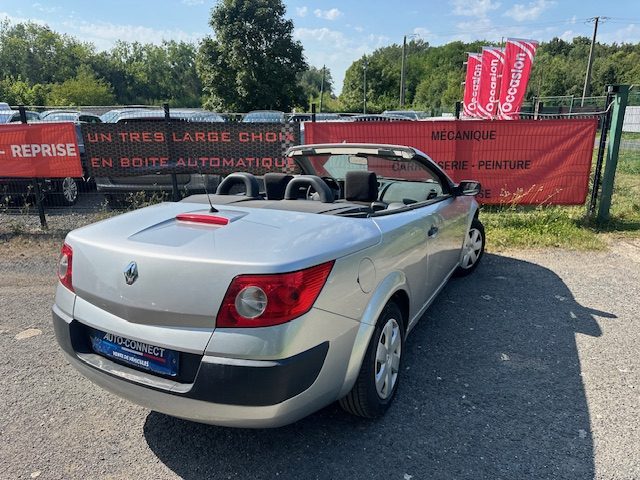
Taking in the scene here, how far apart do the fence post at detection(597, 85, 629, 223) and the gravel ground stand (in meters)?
3.55

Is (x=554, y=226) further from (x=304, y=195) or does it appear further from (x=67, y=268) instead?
(x=67, y=268)

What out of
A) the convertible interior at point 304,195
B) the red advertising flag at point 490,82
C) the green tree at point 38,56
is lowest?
the convertible interior at point 304,195

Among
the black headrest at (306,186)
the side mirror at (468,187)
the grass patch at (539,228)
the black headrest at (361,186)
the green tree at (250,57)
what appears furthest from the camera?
the green tree at (250,57)

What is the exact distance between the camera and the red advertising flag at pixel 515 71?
15.1 meters

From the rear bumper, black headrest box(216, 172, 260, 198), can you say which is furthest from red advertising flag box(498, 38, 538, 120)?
the rear bumper

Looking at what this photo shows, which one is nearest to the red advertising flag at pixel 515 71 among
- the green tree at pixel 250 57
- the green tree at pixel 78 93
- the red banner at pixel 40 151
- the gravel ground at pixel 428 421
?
the gravel ground at pixel 428 421

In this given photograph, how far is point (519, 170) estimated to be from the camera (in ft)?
24.6

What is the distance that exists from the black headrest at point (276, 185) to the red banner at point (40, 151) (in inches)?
203

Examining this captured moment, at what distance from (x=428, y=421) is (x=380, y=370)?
422 millimetres

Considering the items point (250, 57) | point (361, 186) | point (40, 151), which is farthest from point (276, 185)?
point (250, 57)

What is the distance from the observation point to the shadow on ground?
2.28m

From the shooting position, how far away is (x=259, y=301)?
192 centimetres

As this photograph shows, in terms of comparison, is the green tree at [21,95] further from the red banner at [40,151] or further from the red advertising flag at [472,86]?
the red banner at [40,151]

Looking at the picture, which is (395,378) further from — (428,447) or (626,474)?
(626,474)
